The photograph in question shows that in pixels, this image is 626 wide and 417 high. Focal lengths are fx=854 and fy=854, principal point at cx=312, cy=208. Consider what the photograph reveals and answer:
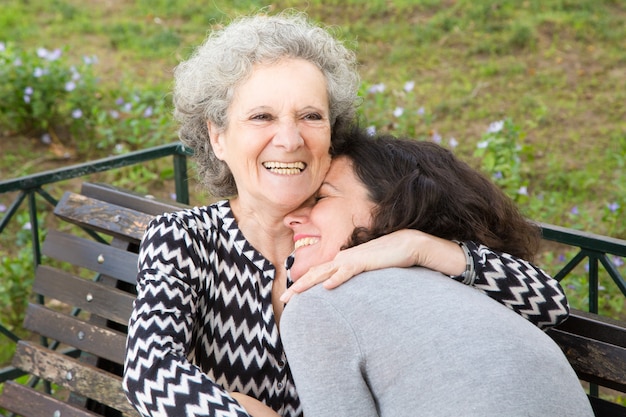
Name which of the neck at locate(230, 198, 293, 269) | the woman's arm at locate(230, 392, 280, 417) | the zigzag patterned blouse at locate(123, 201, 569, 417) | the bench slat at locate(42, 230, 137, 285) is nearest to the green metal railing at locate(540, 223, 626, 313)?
the zigzag patterned blouse at locate(123, 201, 569, 417)

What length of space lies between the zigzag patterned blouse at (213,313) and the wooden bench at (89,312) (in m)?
0.58

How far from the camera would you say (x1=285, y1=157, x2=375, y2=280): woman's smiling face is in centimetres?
217

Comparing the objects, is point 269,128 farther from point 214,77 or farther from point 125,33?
point 125,33

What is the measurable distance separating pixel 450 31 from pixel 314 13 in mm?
1306

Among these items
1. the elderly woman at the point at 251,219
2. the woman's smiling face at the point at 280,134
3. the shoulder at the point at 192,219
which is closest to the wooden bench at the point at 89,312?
the shoulder at the point at 192,219

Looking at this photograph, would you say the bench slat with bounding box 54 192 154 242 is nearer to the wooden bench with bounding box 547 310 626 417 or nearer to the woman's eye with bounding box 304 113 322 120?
the woman's eye with bounding box 304 113 322 120

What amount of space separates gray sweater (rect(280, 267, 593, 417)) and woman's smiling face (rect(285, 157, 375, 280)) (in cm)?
31

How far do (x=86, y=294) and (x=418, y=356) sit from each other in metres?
1.68

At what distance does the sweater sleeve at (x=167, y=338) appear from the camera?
196cm

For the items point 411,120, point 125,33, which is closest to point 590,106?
point 411,120

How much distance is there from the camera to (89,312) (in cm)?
304

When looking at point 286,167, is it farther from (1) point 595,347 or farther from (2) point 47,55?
(2) point 47,55

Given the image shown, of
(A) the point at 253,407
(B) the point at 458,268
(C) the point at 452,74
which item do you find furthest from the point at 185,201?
(C) the point at 452,74

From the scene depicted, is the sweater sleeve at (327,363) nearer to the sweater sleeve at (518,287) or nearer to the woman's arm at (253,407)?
the woman's arm at (253,407)
